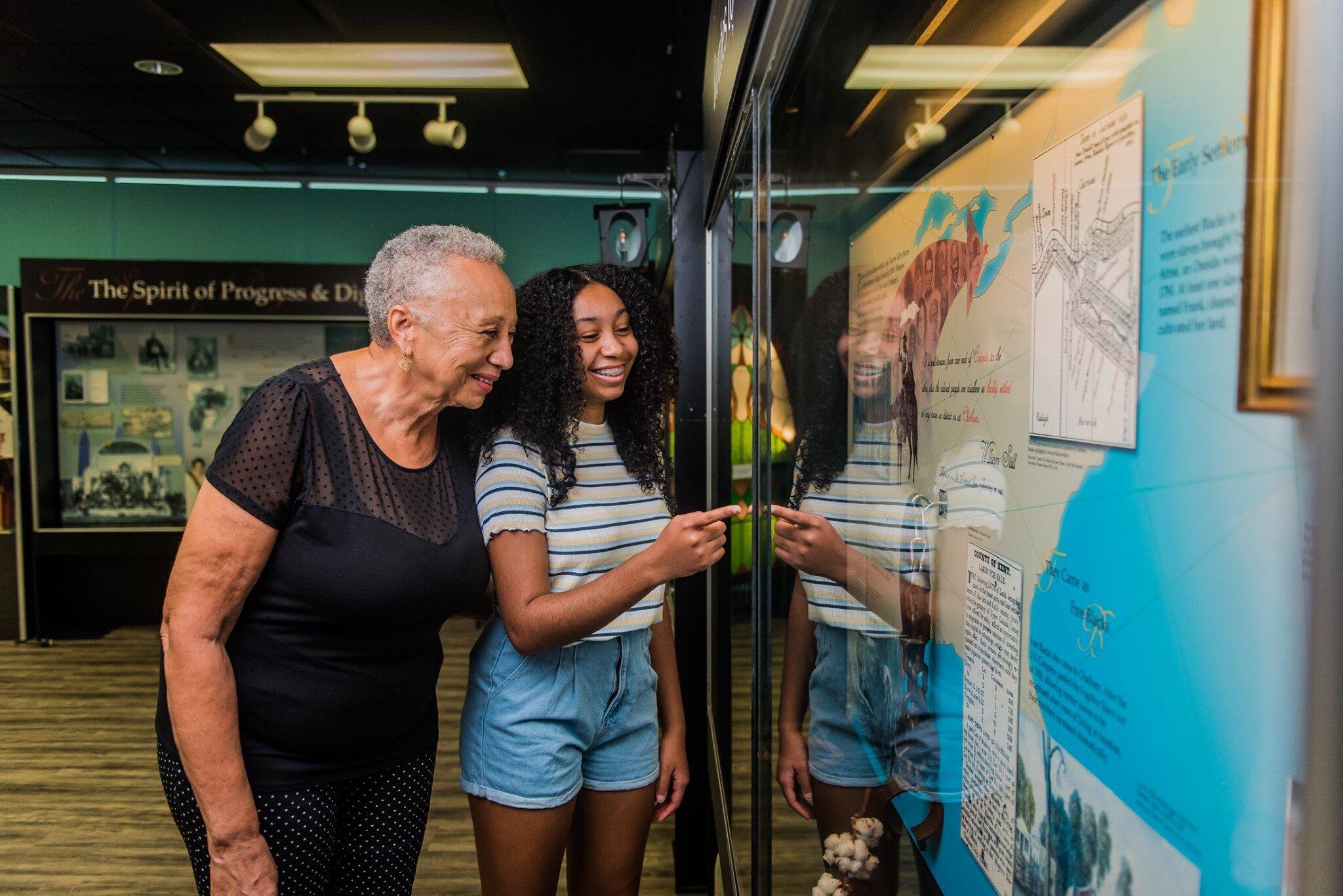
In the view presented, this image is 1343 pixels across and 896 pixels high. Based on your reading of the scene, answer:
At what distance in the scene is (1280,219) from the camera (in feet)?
0.92

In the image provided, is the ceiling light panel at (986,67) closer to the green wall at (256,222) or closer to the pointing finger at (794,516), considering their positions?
the pointing finger at (794,516)

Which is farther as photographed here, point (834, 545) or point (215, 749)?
point (215, 749)

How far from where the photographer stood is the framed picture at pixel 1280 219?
0.86 feet

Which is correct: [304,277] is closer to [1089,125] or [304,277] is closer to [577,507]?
[577,507]

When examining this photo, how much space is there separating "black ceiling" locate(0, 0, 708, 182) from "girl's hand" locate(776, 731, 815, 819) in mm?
3866

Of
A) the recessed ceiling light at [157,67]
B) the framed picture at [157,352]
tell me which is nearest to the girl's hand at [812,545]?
the recessed ceiling light at [157,67]

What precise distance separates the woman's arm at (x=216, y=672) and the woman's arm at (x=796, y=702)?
747mm

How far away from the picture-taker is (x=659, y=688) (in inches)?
72.6

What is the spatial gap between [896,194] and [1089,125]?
378mm

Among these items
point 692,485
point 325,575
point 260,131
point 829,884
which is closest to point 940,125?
point 829,884

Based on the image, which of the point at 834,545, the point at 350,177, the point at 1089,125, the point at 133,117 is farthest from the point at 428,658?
the point at 350,177

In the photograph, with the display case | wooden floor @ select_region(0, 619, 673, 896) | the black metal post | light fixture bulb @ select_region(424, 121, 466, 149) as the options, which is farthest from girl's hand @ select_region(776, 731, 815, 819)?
the display case

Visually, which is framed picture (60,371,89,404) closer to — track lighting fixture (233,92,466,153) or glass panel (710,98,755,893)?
track lighting fixture (233,92,466,153)

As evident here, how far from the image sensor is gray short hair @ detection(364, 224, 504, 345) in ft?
4.47
